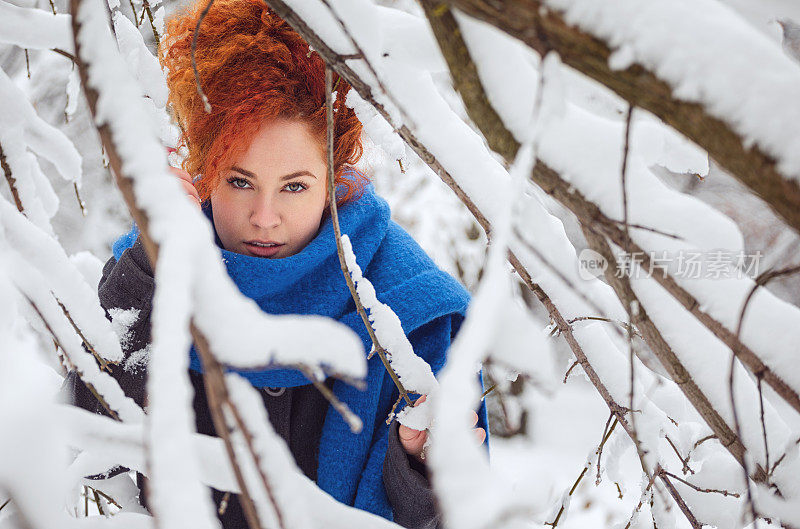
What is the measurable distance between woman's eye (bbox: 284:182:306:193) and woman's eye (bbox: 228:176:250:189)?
8cm

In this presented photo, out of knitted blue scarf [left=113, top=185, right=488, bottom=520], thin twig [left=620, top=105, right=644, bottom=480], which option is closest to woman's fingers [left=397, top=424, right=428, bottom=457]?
knitted blue scarf [left=113, top=185, right=488, bottom=520]

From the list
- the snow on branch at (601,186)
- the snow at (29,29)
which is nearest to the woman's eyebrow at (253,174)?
the snow at (29,29)

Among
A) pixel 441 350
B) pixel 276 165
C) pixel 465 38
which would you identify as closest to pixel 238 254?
pixel 276 165

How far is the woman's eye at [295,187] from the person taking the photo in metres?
1.11

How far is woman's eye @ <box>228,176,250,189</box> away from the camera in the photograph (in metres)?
1.11

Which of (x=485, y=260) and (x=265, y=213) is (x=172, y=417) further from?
(x=265, y=213)

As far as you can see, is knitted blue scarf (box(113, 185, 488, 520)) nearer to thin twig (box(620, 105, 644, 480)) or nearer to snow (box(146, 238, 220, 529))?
thin twig (box(620, 105, 644, 480))

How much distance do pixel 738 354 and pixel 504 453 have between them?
113 inches

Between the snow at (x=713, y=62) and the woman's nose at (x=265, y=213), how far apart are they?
794mm

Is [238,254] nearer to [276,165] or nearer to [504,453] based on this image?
[276,165]

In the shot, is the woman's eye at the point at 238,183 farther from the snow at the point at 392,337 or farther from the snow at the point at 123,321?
the snow at the point at 392,337

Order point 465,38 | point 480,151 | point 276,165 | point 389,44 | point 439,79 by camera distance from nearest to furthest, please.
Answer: point 465,38 → point 389,44 → point 480,151 → point 276,165 → point 439,79

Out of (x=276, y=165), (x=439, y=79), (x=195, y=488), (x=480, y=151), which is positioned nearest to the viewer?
(x=195, y=488)

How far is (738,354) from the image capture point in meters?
0.52
